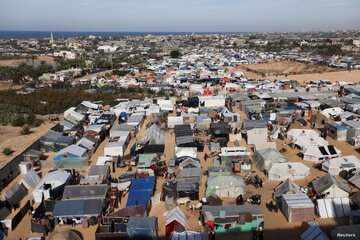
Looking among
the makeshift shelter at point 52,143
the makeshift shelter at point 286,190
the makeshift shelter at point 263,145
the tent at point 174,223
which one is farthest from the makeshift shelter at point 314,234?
the makeshift shelter at point 52,143

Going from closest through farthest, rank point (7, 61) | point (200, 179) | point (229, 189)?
point (229, 189) < point (200, 179) < point (7, 61)

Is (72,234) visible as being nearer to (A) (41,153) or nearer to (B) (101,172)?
(B) (101,172)

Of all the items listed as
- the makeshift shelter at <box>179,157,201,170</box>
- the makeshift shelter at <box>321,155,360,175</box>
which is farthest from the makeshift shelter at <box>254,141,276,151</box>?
the makeshift shelter at <box>179,157,201,170</box>

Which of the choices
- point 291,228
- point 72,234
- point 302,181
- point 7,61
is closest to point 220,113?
point 302,181

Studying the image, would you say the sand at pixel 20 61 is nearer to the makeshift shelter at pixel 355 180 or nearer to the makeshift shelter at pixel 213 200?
the makeshift shelter at pixel 213 200

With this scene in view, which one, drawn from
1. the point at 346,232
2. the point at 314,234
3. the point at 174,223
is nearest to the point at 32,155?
the point at 174,223

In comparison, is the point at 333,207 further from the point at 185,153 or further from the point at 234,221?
the point at 185,153
